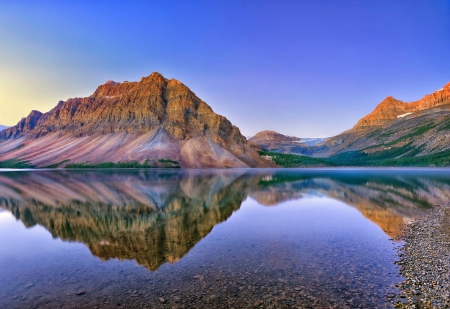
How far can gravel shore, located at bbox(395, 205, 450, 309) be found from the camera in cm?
1159

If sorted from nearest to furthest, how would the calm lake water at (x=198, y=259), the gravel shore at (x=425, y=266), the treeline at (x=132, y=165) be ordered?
the gravel shore at (x=425, y=266)
the calm lake water at (x=198, y=259)
the treeline at (x=132, y=165)

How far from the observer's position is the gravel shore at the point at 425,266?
11.6 meters

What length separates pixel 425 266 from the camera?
600 inches

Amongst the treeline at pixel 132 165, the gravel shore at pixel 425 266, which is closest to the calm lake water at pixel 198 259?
the gravel shore at pixel 425 266

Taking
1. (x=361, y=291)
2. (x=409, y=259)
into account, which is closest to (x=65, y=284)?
(x=361, y=291)

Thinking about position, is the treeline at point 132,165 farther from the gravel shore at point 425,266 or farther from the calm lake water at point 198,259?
the gravel shore at point 425,266

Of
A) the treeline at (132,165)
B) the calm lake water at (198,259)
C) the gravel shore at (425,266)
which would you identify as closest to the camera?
the gravel shore at (425,266)

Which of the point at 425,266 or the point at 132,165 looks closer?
the point at 425,266

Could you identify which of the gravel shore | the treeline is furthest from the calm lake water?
the treeline

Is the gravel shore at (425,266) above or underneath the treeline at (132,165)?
underneath

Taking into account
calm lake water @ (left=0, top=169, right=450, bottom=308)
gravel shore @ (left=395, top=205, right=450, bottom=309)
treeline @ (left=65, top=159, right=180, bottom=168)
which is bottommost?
gravel shore @ (left=395, top=205, right=450, bottom=309)

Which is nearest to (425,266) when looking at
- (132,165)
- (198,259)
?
(198,259)

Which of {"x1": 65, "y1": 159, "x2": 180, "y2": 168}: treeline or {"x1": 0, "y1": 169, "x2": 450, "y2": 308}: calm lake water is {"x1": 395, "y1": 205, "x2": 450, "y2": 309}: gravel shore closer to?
{"x1": 0, "y1": 169, "x2": 450, "y2": 308}: calm lake water

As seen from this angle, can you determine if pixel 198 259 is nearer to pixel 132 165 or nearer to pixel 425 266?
pixel 425 266
